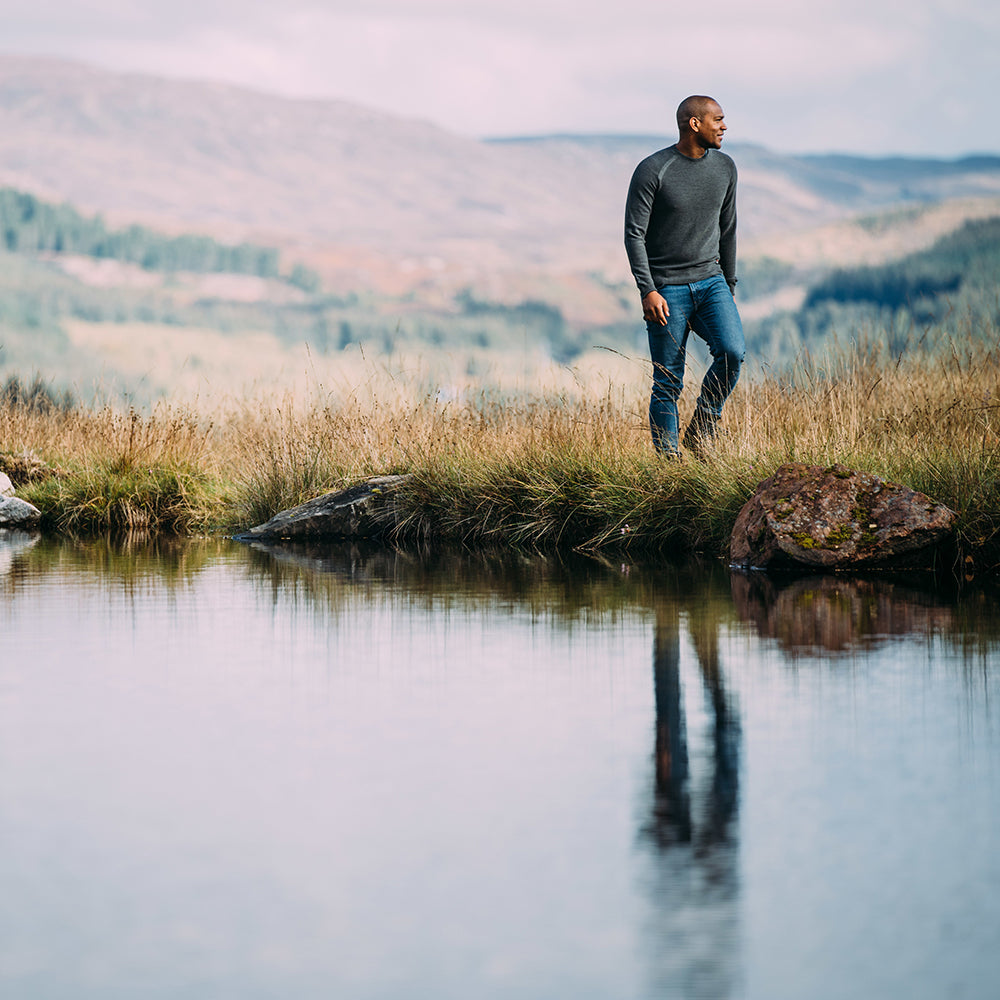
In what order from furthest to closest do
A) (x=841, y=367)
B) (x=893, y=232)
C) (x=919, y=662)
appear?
(x=893, y=232)
(x=841, y=367)
(x=919, y=662)

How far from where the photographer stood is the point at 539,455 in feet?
31.7

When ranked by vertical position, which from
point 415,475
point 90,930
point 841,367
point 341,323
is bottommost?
point 90,930

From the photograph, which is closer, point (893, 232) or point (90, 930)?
point (90, 930)

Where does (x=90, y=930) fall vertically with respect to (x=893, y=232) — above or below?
below

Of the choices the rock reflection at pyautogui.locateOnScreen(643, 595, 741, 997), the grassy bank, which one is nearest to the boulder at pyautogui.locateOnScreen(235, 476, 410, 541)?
the grassy bank

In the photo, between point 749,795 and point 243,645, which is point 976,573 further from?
point 749,795

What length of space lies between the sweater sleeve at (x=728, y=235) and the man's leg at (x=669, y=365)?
1.31ft

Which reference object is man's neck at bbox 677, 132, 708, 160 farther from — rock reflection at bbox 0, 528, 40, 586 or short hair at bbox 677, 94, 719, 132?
rock reflection at bbox 0, 528, 40, 586

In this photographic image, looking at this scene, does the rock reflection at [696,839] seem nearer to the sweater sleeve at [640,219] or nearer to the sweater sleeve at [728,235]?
the sweater sleeve at [640,219]

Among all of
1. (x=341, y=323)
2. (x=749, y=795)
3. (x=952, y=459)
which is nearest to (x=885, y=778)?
(x=749, y=795)

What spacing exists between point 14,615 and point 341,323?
17792 centimetres

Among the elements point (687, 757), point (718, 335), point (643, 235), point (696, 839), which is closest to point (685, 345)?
point (718, 335)

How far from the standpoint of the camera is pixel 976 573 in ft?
22.6

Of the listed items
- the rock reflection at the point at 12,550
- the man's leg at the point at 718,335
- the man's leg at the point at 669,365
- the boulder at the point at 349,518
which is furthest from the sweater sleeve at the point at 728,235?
the rock reflection at the point at 12,550
